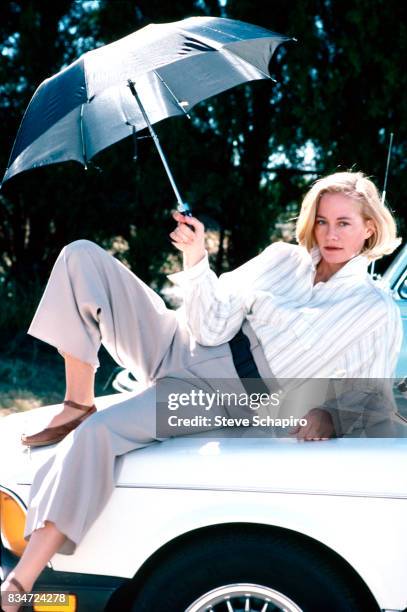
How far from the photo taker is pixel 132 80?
2.93 meters

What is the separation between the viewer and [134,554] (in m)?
2.22

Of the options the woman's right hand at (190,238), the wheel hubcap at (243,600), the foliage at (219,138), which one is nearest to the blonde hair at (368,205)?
the woman's right hand at (190,238)

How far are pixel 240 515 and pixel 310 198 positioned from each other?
136 centimetres

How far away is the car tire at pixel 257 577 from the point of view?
2.20m

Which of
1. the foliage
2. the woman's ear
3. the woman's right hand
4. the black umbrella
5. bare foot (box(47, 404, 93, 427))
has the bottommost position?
bare foot (box(47, 404, 93, 427))

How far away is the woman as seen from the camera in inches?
105

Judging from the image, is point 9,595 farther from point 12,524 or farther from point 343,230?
point 343,230

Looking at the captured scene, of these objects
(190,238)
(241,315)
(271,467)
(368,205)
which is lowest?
(271,467)

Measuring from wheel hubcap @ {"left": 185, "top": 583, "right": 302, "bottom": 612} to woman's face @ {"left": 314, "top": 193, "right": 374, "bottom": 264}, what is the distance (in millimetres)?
1289

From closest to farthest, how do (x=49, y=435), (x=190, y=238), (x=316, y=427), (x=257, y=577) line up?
1. (x=257, y=577)
2. (x=316, y=427)
3. (x=49, y=435)
4. (x=190, y=238)

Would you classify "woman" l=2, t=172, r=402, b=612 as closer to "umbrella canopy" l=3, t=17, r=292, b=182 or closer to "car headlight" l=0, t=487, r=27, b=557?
"car headlight" l=0, t=487, r=27, b=557

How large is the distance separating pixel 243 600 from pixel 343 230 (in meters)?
1.41

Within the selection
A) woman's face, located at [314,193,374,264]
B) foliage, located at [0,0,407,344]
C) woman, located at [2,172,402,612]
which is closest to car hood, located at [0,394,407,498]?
woman, located at [2,172,402,612]

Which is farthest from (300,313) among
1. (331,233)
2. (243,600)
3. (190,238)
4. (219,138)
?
(219,138)
